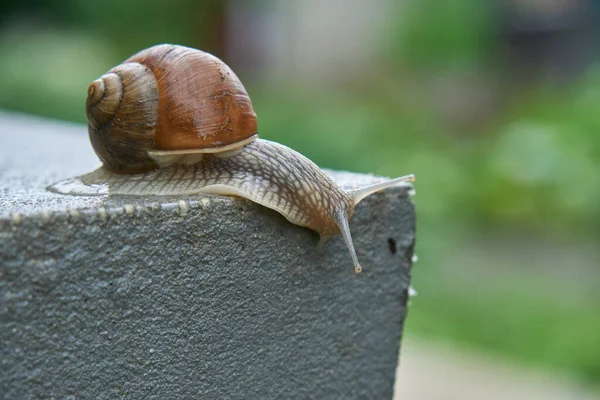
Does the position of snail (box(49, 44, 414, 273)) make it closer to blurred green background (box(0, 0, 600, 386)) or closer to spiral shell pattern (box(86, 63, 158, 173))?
spiral shell pattern (box(86, 63, 158, 173))

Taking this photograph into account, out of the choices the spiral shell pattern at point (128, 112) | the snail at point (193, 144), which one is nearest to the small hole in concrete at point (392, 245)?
the snail at point (193, 144)

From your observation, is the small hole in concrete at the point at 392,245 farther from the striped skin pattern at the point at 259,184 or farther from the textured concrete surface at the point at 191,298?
the striped skin pattern at the point at 259,184

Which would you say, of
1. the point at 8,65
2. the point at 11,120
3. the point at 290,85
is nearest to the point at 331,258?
the point at 11,120

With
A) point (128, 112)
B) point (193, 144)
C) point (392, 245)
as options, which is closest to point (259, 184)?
point (193, 144)

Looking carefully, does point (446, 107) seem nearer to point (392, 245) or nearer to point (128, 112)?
point (392, 245)

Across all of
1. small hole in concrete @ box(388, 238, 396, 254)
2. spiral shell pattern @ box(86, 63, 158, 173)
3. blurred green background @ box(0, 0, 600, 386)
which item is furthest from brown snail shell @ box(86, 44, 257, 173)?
blurred green background @ box(0, 0, 600, 386)

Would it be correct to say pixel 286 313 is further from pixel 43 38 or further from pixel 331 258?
pixel 43 38
